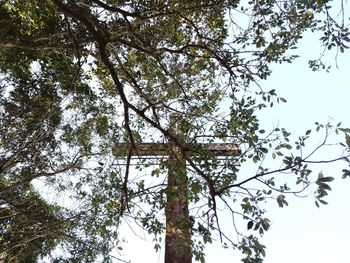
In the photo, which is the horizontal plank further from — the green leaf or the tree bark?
the green leaf

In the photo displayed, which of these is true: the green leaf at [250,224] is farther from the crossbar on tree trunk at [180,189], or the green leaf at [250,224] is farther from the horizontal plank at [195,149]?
the horizontal plank at [195,149]

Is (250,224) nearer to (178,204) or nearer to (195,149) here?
(195,149)

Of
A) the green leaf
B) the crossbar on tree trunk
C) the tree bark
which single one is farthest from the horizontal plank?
the green leaf

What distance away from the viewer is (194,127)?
4.96 metres

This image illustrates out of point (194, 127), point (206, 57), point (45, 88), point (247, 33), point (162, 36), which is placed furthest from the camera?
point (45, 88)

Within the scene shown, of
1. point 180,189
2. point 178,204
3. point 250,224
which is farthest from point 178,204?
point 250,224

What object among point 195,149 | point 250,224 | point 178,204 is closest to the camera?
point 250,224

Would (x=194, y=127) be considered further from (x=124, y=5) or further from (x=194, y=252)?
(x=124, y=5)

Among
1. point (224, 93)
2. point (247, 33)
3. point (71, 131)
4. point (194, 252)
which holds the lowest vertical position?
point (194, 252)

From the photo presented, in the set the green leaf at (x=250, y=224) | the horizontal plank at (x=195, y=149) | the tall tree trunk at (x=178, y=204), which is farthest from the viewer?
the horizontal plank at (x=195, y=149)

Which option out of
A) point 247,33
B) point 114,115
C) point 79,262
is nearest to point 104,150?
point 114,115

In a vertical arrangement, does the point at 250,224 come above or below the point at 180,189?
below

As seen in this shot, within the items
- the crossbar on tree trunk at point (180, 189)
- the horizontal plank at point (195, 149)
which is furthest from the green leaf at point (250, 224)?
the horizontal plank at point (195, 149)

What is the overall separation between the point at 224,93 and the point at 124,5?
208 cm
